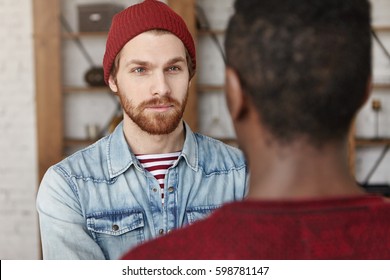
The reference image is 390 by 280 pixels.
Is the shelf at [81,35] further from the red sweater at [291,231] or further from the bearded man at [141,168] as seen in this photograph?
the red sweater at [291,231]

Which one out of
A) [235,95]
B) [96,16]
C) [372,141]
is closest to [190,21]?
[96,16]

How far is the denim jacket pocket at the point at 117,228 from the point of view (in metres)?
1.29

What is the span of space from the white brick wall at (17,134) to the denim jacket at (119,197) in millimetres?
2166

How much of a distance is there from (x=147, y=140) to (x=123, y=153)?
0.22 feet

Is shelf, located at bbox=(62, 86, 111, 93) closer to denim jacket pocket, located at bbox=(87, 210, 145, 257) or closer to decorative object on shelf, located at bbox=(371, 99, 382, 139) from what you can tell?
decorative object on shelf, located at bbox=(371, 99, 382, 139)

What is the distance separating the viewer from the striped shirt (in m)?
1.37

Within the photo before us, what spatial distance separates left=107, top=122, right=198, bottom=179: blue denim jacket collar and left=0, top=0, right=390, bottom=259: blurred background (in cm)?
185

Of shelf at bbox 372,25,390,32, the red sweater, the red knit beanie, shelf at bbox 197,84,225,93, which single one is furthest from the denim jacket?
shelf at bbox 372,25,390,32

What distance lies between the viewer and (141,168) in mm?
1367

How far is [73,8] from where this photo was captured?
350 centimetres

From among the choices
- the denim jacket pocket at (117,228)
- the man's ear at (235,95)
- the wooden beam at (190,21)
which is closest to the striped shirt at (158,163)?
the denim jacket pocket at (117,228)

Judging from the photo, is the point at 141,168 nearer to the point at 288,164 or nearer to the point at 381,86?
the point at 288,164
